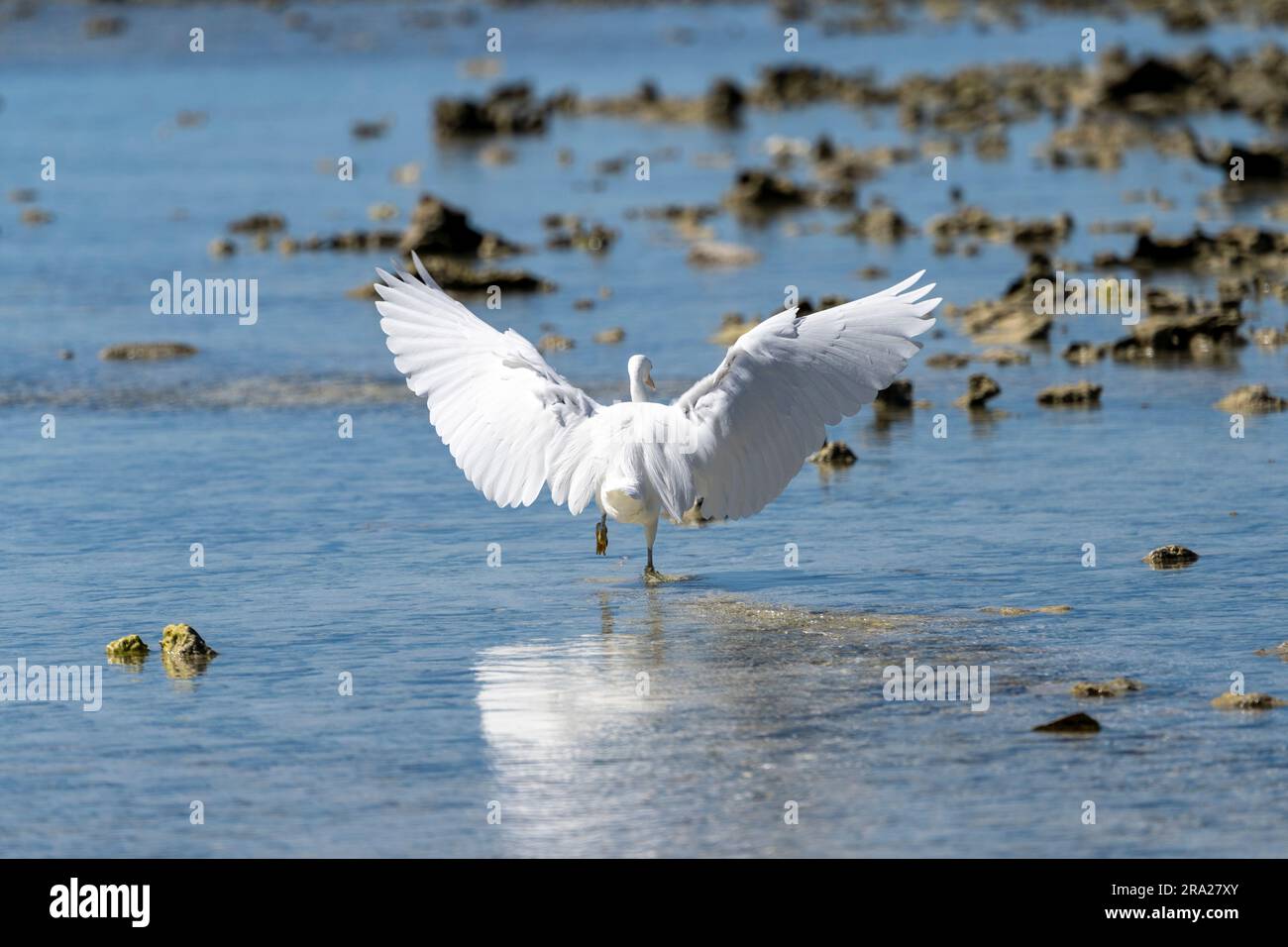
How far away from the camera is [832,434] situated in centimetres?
1628

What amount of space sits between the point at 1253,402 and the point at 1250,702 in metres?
7.00

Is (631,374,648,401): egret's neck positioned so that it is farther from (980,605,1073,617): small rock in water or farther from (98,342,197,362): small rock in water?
(98,342,197,362): small rock in water

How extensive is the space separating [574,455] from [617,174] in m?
23.7

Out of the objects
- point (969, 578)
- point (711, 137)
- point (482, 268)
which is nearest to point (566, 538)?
point (969, 578)

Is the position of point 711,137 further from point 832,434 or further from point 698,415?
point 698,415

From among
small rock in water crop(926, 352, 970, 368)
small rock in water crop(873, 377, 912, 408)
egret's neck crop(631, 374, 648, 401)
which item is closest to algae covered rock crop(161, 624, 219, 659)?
egret's neck crop(631, 374, 648, 401)

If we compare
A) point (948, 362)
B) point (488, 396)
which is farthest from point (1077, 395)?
point (488, 396)

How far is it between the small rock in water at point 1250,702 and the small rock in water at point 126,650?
506cm

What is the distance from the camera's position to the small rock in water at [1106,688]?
9.85 metres

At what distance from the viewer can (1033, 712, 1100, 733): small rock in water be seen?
930 cm

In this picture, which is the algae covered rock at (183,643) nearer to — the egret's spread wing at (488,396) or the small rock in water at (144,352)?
the egret's spread wing at (488,396)

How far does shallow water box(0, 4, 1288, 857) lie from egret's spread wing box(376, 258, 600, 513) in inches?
26.3

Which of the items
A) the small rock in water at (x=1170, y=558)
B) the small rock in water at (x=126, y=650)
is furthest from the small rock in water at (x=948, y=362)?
the small rock in water at (x=126, y=650)

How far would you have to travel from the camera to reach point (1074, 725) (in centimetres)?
930
